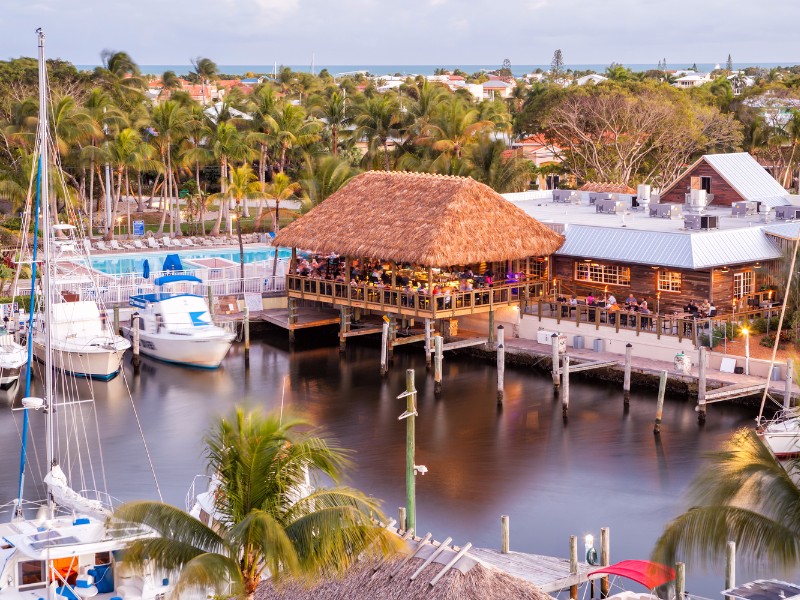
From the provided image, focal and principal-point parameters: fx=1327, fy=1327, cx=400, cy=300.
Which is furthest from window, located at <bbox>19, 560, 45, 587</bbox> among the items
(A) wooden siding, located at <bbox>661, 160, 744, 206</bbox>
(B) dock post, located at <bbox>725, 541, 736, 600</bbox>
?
(A) wooden siding, located at <bbox>661, 160, 744, 206</bbox>

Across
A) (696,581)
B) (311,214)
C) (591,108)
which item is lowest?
(696,581)

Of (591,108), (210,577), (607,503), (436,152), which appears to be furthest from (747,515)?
(591,108)

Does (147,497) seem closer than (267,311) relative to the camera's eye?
Yes

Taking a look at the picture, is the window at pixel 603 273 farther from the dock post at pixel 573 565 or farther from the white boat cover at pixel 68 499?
the white boat cover at pixel 68 499

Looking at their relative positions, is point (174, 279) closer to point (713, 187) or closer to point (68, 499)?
point (713, 187)

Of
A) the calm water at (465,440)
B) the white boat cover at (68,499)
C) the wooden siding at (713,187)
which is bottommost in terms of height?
the calm water at (465,440)

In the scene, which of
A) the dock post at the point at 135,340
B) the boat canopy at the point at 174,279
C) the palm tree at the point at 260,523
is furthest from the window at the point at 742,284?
the palm tree at the point at 260,523

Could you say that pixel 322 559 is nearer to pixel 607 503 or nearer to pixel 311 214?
pixel 607 503
